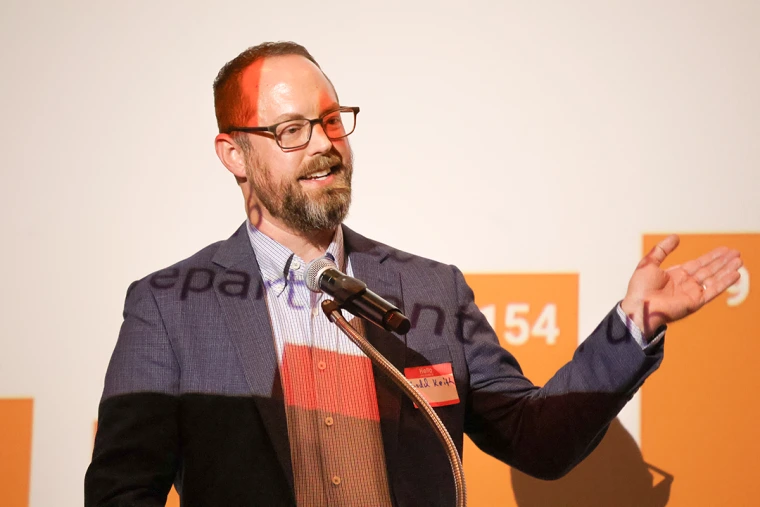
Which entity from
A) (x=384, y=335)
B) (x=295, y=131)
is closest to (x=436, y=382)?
(x=384, y=335)

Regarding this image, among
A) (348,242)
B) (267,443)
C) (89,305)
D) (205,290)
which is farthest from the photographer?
(89,305)

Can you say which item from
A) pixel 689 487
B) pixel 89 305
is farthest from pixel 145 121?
pixel 689 487

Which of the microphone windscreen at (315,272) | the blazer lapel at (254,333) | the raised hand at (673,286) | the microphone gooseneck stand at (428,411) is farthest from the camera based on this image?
the blazer lapel at (254,333)

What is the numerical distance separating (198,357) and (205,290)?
16 cm

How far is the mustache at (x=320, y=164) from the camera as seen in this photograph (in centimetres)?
165

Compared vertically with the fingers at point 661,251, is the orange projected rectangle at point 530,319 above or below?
below

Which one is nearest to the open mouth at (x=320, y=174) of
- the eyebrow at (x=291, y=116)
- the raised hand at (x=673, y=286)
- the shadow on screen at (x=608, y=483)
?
the eyebrow at (x=291, y=116)

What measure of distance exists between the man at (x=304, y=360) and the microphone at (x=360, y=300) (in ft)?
1.25

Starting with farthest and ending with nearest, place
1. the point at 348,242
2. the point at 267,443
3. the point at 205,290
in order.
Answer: the point at 348,242
the point at 205,290
the point at 267,443

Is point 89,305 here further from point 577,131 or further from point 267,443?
point 577,131

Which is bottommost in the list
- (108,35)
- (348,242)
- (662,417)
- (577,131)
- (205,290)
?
(662,417)

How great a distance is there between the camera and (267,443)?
1.47m

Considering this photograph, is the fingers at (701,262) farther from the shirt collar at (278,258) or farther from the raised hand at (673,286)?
the shirt collar at (278,258)

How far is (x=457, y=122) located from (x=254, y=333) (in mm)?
853
